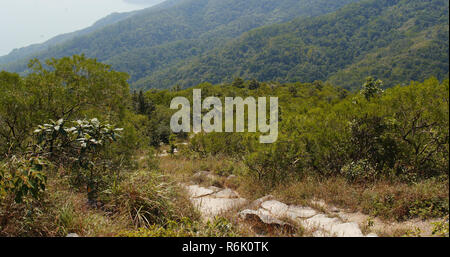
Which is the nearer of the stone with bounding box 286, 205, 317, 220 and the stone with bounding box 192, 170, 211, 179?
the stone with bounding box 286, 205, 317, 220

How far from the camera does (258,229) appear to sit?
3637 mm

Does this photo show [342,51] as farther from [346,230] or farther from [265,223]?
[265,223]

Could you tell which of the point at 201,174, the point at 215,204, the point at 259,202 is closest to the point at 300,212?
the point at 259,202

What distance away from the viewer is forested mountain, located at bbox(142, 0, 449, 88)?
102 m

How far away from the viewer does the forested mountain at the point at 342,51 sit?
10156 centimetres

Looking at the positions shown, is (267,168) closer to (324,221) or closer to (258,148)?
(258,148)

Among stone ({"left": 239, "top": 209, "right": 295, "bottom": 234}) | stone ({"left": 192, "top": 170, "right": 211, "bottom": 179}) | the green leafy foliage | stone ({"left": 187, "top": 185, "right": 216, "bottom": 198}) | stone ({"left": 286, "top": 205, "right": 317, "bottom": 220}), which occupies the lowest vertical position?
stone ({"left": 192, "top": 170, "right": 211, "bottom": 179})

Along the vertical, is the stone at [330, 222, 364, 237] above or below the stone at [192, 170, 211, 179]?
above

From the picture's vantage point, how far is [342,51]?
495ft

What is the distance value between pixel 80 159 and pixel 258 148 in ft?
11.4

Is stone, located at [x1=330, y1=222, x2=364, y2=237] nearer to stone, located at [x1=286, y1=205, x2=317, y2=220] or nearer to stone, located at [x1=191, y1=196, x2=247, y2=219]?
stone, located at [x1=286, y1=205, x2=317, y2=220]

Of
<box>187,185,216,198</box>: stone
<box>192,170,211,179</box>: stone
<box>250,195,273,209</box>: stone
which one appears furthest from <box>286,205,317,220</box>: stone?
<box>192,170,211,179</box>: stone
